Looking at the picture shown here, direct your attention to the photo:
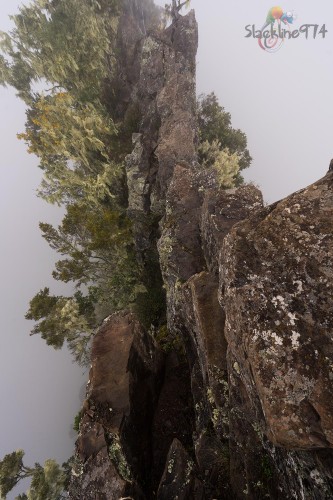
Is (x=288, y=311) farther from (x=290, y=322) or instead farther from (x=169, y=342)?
(x=169, y=342)

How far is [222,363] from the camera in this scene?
898cm

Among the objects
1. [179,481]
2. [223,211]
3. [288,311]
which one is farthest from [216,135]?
[179,481]

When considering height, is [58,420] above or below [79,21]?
below

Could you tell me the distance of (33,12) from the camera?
2159 cm

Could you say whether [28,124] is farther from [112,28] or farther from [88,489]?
[88,489]

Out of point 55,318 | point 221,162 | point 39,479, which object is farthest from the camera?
point 221,162

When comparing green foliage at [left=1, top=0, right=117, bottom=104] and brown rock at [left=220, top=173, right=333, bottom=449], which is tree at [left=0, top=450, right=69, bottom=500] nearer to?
brown rock at [left=220, top=173, right=333, bottom=449]

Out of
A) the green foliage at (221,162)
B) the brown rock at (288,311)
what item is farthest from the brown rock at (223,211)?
the green foliage at (221,162)

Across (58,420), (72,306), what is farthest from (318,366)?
(58,420)

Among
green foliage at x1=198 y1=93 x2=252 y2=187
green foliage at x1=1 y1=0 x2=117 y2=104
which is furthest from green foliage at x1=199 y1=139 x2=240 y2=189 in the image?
green foliage at x1=1 y1=0 x2=117 y2=104

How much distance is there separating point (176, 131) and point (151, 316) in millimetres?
12540

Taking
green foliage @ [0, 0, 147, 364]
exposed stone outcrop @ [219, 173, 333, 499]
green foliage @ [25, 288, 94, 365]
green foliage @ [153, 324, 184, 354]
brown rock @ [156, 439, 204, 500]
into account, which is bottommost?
brown rock @ [156, 439, 204, 500]

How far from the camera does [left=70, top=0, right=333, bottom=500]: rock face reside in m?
5.20

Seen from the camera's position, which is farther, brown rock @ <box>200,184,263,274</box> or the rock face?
brown rock @ <box>200,184,263,274</box>
